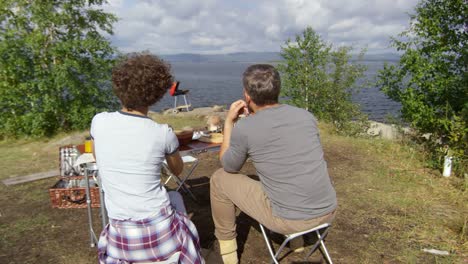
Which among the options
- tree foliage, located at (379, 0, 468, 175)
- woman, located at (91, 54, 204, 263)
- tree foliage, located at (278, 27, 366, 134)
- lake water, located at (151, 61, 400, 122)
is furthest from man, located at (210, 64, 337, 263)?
tree foliage, located at (278, 27, 366, 134)

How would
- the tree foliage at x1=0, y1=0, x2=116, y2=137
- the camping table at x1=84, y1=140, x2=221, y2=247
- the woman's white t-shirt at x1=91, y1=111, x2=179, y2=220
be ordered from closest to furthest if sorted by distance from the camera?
the woman's white t-shirt at x1=91, y1=111, x2=179, y2=220 < the camping table at x1=84, y1=140, x2=221, y2=247 < the tree foliage at x1=0, y1=0, x2=116, y2=137

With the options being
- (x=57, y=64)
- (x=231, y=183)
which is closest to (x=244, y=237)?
(x=231, y=183)

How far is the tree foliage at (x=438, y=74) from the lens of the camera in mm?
5668

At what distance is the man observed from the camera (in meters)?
2.48

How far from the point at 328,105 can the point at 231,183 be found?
8701 mm

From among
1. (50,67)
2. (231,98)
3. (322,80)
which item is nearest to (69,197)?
(50,67)

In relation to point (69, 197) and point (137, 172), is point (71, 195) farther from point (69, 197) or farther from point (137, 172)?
point (137, 172)

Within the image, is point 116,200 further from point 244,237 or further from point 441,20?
point 441,20

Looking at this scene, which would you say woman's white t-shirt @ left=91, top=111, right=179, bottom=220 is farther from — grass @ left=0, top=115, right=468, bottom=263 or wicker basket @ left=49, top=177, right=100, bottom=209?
wicker basket @ left=49, top=177, right=100, bottom=209

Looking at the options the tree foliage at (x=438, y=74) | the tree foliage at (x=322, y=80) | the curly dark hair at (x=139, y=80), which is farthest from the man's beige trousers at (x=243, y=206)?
the tree foliage at (x=322, y=80)

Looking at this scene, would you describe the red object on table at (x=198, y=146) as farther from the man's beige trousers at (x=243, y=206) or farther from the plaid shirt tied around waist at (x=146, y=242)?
the plaid shirt tied around waist at (x=146, y=242)

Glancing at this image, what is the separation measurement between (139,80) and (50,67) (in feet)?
21.8

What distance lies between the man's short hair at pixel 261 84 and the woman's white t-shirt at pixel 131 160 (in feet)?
2.17

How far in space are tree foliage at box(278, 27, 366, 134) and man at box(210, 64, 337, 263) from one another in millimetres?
8137
